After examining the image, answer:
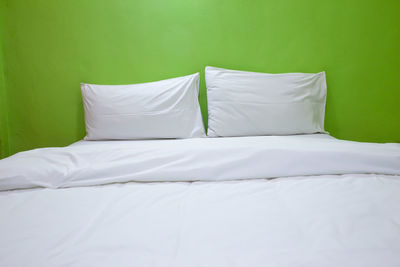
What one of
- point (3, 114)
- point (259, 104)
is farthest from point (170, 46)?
point (3, 114)

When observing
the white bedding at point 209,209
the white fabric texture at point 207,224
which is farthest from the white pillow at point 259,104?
the white fabric texture at point 207,224

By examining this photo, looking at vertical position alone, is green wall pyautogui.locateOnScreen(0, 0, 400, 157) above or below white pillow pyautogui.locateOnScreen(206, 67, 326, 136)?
above

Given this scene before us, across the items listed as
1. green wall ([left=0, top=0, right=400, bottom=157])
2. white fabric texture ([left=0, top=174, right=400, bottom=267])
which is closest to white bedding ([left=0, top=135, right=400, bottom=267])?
white fabric texture ([left=0, top=174, right=400, bottom=267])

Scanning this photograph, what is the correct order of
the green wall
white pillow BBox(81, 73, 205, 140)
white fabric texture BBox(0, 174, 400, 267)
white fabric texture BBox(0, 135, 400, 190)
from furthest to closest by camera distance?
the green wall
white pillow BBox(81, 73, 205, 140)
white fabric texture BBox(0, 135, 400, 190)
white fabric texture BBox(0, 174, 400, 267)

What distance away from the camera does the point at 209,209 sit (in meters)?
0.62

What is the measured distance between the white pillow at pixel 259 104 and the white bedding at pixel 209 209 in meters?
0.55

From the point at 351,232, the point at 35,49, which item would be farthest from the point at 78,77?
the point at 351,232

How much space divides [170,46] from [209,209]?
1.43 m

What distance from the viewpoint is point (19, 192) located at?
748 millimetres

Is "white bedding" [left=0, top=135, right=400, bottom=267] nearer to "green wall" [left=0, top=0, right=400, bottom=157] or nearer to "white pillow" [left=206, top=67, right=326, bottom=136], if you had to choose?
"white pillow" [left=206, top=67, right=326, bottom=136]

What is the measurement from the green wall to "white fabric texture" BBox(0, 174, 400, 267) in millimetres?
1193

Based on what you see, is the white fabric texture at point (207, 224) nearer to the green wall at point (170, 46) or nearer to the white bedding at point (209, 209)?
the white bedding at point (209, 209)

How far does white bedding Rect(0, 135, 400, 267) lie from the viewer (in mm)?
442

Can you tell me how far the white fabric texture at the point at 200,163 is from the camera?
2.65 ft
